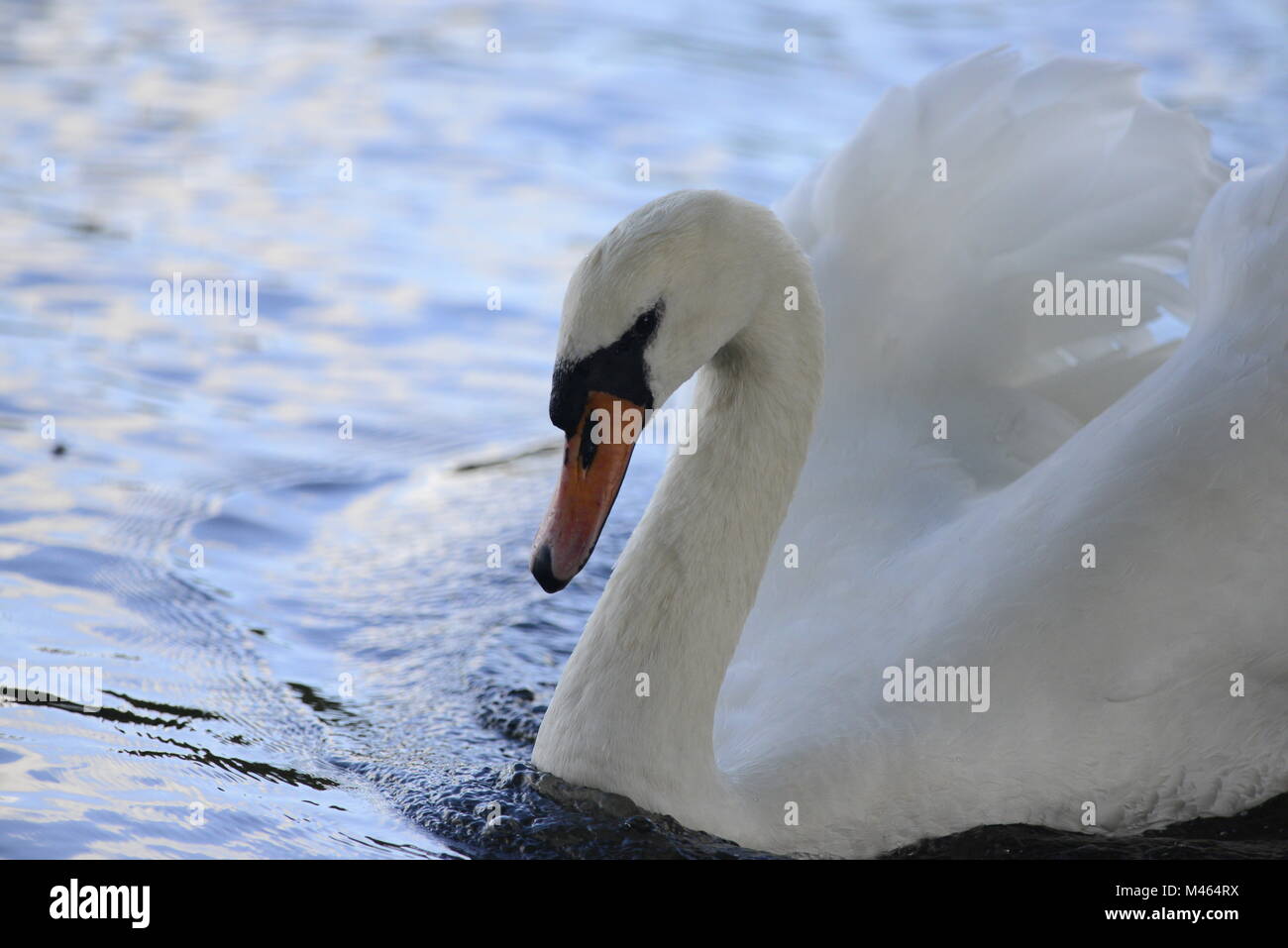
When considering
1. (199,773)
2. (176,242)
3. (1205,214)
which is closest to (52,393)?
(176,242)

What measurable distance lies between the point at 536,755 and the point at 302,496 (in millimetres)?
2707

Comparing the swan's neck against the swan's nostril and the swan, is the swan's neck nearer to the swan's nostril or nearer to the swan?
the swan

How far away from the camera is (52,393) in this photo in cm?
777

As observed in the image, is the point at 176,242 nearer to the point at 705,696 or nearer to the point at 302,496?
the point at 302,496

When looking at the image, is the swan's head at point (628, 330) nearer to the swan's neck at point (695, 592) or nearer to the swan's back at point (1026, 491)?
the swan's neck at point (695, 592)

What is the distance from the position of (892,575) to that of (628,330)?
138 cm

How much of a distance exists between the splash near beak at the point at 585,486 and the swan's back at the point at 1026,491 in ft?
2.77

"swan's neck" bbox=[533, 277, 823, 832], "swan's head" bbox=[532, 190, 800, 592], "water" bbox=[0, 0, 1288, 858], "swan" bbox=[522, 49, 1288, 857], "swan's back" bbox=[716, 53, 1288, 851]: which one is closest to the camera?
"swan's head" bbox=[532, 190, 800, 592]

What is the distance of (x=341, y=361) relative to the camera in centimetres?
873

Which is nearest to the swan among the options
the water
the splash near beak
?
the splash near beak

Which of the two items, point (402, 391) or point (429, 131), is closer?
point (402, 391)

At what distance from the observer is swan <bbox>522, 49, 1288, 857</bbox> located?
4.61m

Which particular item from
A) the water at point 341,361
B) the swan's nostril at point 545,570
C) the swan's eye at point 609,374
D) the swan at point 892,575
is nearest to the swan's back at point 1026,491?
the swan at point 892,575

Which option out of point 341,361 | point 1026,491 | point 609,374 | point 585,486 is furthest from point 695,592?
point 341,361
